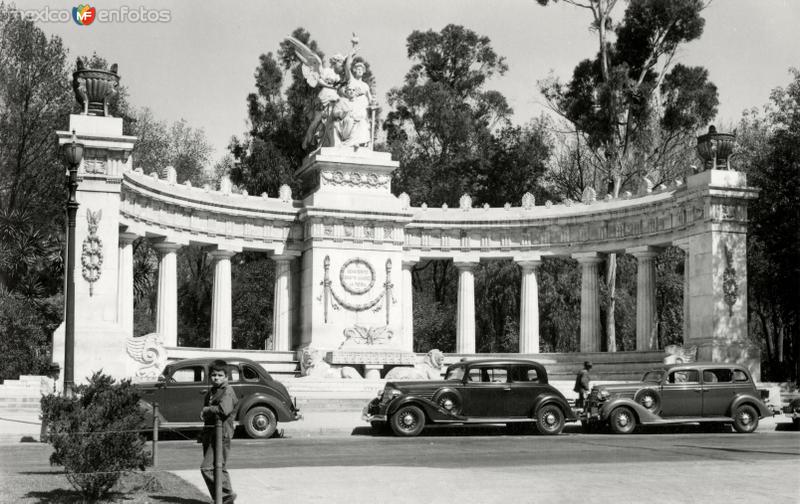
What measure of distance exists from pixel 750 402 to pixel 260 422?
1331 cm

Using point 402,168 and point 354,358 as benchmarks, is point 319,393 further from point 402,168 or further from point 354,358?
point 402,168

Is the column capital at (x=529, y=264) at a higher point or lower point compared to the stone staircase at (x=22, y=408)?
higher

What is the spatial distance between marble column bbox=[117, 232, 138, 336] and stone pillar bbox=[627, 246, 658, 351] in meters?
20.1

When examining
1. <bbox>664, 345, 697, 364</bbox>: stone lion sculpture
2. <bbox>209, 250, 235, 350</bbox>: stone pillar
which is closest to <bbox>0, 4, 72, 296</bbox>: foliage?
<bbox>209, 250, 235, 350</bbox>: stone pillar

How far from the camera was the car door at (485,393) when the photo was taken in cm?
2688

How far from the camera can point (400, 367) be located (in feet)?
129

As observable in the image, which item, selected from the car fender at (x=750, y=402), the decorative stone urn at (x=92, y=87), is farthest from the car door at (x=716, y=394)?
the decorative stone urn at (x=92, y=87)

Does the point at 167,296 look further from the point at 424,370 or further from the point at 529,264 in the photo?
the point at 529,264

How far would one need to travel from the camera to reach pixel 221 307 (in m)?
42.7

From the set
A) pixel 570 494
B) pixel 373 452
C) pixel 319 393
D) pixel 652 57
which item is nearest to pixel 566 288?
pixel 652 57

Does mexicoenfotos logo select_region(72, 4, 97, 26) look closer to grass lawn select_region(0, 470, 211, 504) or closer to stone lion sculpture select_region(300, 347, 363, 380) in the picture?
grass lawn select_region(0, 470, 211, 504)

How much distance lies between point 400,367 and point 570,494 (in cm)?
2401

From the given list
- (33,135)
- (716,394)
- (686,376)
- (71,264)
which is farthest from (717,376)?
(33,135)

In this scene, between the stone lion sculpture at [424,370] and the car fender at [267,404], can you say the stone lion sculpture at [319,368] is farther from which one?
the car fender at [267,404]
